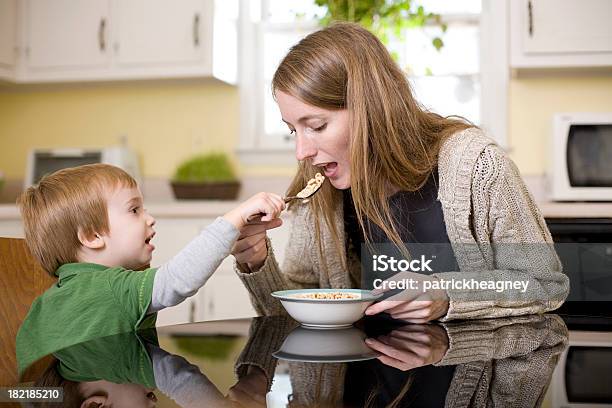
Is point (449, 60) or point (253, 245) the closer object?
point (253, 245)

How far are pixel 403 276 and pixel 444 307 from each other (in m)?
0.12

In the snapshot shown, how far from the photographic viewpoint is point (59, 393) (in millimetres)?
759

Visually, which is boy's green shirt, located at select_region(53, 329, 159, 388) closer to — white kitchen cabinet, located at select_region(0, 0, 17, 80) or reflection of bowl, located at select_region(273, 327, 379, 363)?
reflection of bowl, located at select_region(273, 327, 379, 363)

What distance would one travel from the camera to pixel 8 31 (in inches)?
140

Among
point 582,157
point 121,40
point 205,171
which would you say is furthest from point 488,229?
point 121,40

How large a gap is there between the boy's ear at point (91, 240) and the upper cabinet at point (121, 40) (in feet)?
6.65

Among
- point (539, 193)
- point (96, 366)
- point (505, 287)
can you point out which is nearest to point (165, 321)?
point (539, 193)

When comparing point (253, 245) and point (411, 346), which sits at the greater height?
point (253, 245)

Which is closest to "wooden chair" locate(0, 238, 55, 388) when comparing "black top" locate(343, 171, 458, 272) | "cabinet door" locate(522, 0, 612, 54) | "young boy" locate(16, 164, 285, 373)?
"young boy" locate(16, 164, 285, 373)

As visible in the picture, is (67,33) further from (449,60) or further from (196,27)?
(449,60)

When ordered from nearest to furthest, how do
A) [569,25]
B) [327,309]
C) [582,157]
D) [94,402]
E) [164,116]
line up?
1. [94,402]
2. [327,309]
3. [582,157]
4. [569,25]
5. [164,116]

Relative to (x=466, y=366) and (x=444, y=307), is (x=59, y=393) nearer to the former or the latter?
(x=466, y=366)

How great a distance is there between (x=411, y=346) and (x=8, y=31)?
3133 millimetres

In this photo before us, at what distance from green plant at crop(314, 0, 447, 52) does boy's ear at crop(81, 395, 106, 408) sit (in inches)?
Result: 108
